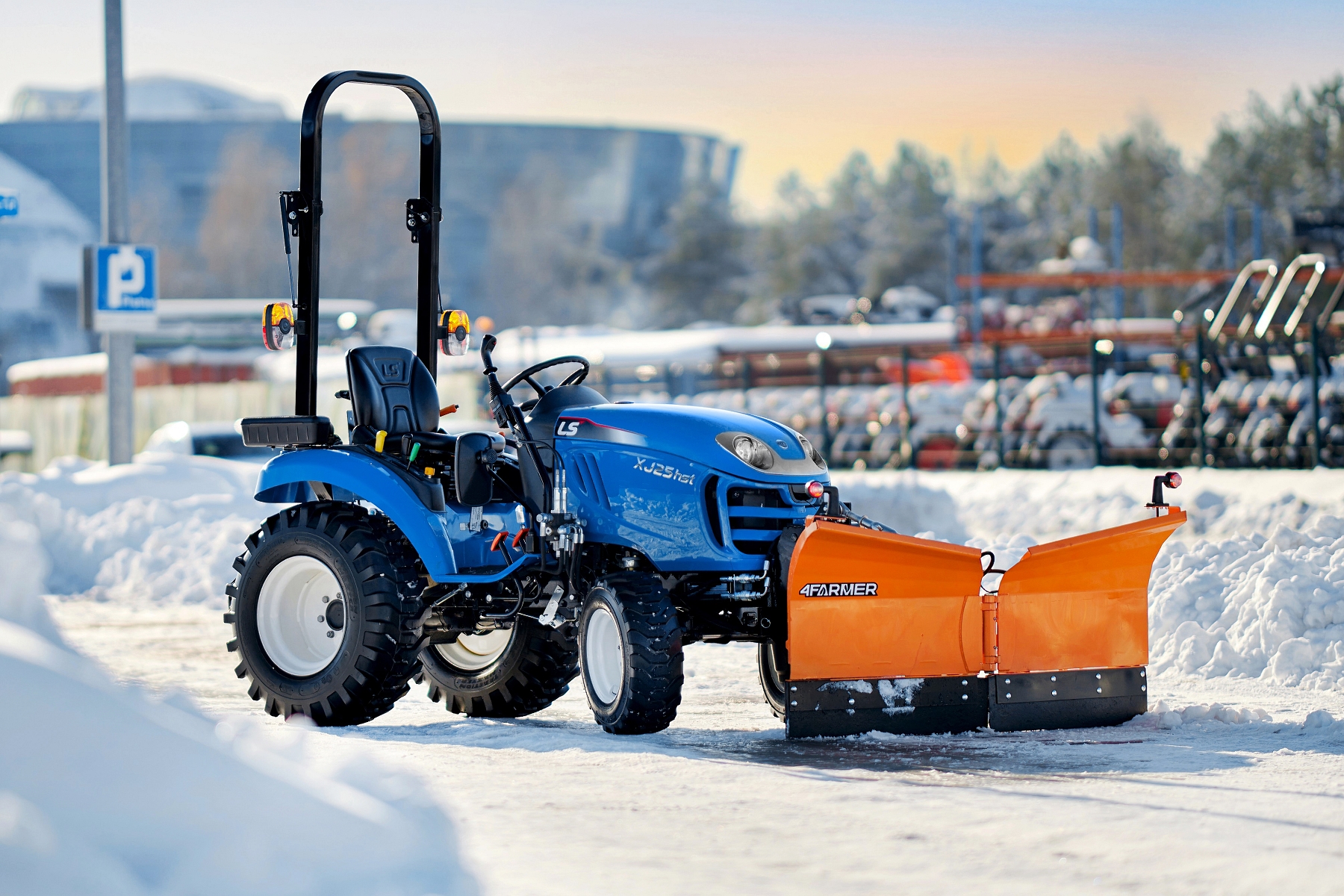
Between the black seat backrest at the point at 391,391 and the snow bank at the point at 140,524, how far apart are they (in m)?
6.18

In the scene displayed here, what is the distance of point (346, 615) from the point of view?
8133 mm

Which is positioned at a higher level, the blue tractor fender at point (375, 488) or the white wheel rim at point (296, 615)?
the blue tractor fender at point (375, 488)

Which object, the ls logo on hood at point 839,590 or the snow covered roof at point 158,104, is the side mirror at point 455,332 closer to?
the ls logo on hood at point 839,590

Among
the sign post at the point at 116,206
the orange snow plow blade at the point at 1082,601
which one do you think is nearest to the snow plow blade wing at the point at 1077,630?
the orange snow plow blade at the point at 1082,601

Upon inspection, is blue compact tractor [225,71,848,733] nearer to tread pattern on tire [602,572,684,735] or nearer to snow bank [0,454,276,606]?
tread pattern on tire [602,572,684,735]

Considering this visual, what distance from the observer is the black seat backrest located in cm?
857

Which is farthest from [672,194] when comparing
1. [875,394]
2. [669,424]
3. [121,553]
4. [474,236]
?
[669,424]

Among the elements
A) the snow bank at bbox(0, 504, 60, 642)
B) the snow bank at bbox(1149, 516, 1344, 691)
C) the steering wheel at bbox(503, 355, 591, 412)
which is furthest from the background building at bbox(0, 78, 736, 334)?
the snow bank at bbox(0, 504, 60, 642)

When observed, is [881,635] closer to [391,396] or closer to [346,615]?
[346,615]

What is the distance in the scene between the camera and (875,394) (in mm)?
Result: 27453

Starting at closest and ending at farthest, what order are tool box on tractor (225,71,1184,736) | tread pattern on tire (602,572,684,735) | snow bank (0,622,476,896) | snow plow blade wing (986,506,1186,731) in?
snow bank (0,622,476,896), tread pattern on tire (602,572,684,735), tool box on tractor (225,71,1184,736), snow plow blade wing (986,506,1186,731)

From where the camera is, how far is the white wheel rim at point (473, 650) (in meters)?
9.10

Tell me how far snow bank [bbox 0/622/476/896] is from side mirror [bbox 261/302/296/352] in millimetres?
3570

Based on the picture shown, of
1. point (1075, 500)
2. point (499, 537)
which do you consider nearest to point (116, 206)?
point (1075, 500)
